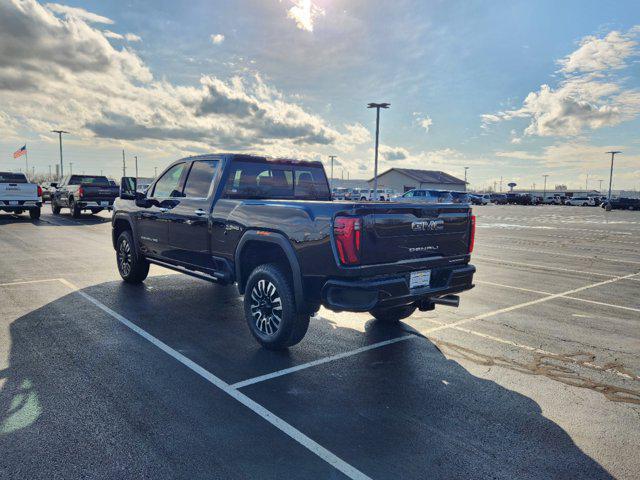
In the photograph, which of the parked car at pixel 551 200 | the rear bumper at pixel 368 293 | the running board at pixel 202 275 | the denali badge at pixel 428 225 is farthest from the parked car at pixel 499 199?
the rear bumper at pixel 368 293

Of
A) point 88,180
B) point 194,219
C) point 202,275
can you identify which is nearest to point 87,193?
point 88,180

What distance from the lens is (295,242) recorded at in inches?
171

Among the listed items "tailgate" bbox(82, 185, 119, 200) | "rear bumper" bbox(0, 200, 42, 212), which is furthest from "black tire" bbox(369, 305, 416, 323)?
"rear bumper" bbox(0, 200, 42, 212)

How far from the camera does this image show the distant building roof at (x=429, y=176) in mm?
84875

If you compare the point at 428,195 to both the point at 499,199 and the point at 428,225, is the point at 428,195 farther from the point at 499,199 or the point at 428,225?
the point at 499,199

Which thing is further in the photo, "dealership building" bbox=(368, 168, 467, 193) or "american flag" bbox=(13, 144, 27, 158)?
"dealership building" bbox=(368, 168, 467, 193)

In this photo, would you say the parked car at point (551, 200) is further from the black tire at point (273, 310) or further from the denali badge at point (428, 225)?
the black tire at point (273, 310)

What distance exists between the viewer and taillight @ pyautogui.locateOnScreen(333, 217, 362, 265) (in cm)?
391

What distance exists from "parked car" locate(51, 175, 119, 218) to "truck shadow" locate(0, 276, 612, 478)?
1775cm

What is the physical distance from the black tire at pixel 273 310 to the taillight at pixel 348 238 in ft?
2.72

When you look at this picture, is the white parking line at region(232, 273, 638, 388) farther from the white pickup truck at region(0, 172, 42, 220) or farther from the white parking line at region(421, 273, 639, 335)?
the white pickup truck at region(0, 172, 42, 220)

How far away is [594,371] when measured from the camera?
432 cm

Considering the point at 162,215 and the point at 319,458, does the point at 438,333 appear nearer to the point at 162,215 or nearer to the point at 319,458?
the point at 319,458

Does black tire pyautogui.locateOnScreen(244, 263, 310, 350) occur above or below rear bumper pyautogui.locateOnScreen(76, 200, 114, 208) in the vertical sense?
below
